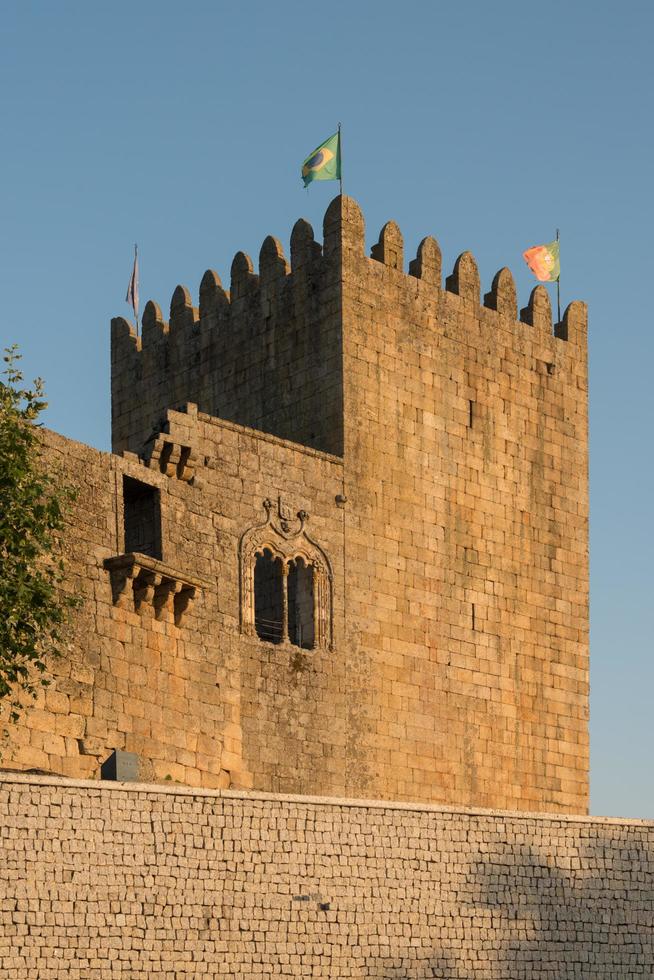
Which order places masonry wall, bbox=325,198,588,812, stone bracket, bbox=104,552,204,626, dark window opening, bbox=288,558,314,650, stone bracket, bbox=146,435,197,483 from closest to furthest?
stone bracket, bbox=104,552,204,626, stone bracket, bbox=146,435,197,483, dark window opening, bbox=288,558,314,650, masonry wall, bbox=325,198,588,812

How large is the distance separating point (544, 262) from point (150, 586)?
12.4 meters

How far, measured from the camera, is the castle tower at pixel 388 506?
1262 inches

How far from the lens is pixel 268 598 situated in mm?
33031

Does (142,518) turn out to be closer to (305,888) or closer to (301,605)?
(301,605)

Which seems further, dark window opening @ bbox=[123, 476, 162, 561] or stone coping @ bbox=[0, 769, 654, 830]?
dark window opening @ bbox=[123, 476, 162, 561]

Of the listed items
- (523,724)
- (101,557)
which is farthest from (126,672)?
(523,724)

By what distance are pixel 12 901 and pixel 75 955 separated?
0.88 meters

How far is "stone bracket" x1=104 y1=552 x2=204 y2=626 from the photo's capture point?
29.2 meters

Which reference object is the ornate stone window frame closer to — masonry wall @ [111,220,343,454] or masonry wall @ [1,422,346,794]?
masonry wall @ [1,422,346,794]

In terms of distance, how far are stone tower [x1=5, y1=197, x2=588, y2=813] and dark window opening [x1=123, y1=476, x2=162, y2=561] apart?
0.04 m

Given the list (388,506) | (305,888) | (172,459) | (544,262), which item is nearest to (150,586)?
(172,459)

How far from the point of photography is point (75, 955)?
911 inches

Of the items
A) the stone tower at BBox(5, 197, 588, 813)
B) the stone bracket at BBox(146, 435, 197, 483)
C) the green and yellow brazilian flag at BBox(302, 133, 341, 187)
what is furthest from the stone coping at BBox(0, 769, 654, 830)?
the green and yellow brazilian flag at BBox(302, 133, 341, 187)

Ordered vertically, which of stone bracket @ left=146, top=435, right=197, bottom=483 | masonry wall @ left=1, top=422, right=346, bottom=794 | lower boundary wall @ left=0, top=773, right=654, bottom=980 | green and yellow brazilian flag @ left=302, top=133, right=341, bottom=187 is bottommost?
lower boundary wall @ left=0, top=773, right=654, bottom=980
